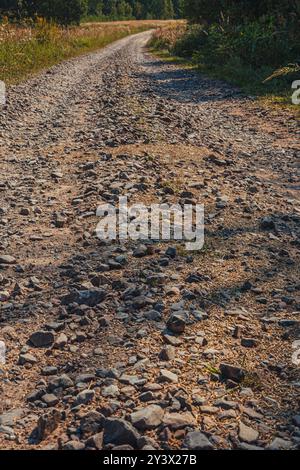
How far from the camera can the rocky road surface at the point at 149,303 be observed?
8.50 ft

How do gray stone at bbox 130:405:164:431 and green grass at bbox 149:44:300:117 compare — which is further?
green grass at bbox 149:44:300:117

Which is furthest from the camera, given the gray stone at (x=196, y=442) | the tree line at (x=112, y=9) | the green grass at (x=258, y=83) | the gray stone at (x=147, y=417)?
the tree line at (x=112, y=9)

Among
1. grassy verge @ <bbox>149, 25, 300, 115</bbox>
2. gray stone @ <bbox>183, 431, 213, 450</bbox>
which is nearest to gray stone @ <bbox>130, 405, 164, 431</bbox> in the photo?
gray stone @ <bbox>183, 431, 213, 450</bbox>

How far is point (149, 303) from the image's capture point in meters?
3.70

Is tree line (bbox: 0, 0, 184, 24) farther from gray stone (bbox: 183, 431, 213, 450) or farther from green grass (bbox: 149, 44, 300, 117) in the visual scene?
gray stone (bbox: 183, 431, 213, 450)

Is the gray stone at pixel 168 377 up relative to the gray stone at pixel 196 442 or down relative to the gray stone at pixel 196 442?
up

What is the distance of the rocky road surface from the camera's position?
2.59 m

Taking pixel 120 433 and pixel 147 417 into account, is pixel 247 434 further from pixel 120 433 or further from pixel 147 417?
pixel 120 433

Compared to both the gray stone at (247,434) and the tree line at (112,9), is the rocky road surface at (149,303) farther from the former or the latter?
the tree line at (112,9)

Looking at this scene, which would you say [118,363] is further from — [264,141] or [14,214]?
[264,141]

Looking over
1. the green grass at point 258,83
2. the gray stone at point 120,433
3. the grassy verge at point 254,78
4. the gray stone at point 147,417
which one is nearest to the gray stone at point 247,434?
the gray stone at point 147,417

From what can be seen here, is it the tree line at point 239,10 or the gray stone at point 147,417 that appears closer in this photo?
the gray stone at point 147,417

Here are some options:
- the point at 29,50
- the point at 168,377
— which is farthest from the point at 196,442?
the point at 29,50
